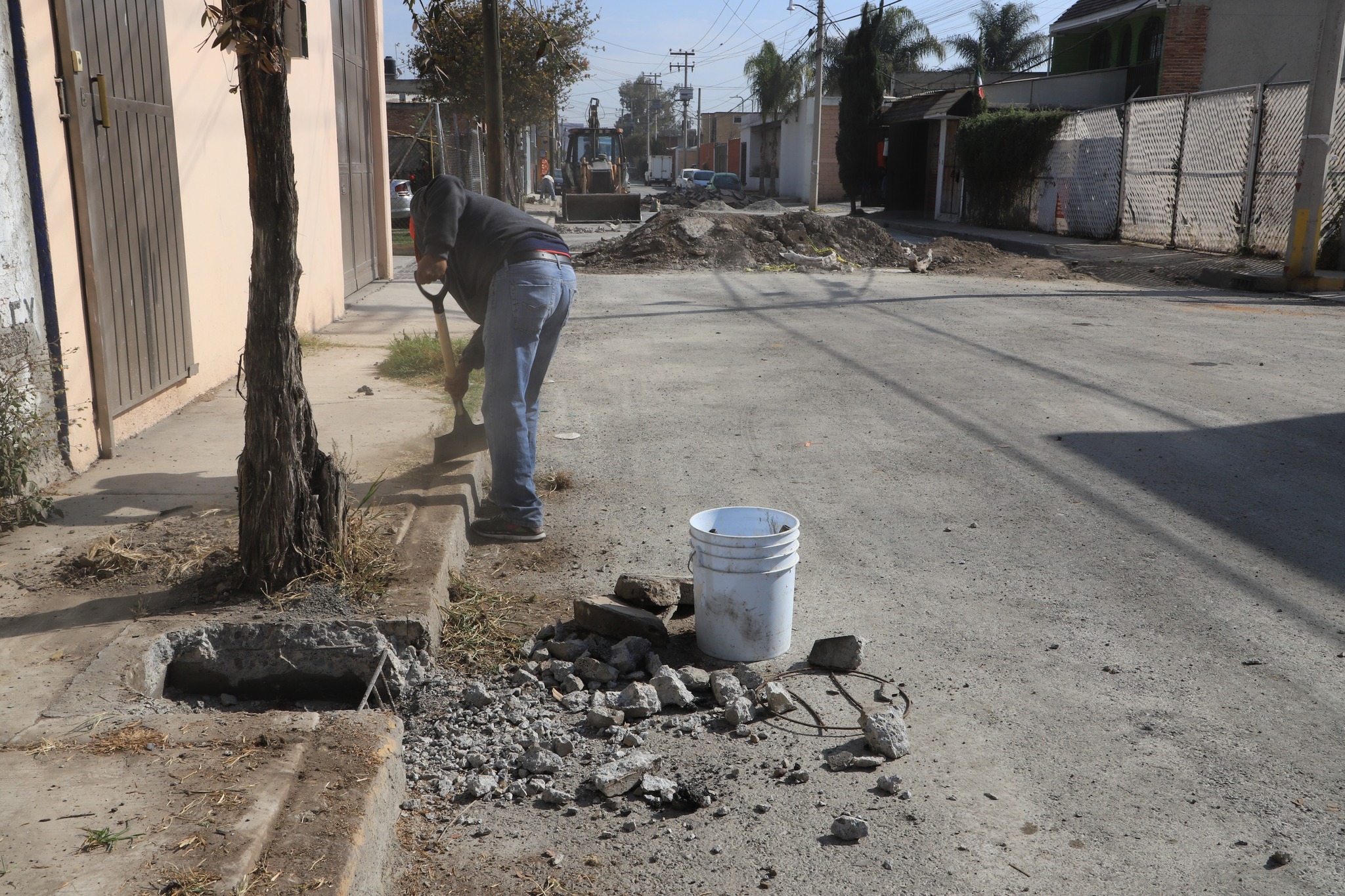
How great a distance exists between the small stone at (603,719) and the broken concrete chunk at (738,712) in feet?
1.06

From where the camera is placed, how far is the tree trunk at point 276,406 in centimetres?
344

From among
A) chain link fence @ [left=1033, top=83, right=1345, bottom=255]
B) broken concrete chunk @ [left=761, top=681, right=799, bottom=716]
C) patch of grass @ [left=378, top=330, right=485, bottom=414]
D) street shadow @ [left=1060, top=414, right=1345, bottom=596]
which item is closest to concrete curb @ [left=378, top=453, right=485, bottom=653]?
broken concrete chunk @ [left=761, top=681, right=799, bottom=716]

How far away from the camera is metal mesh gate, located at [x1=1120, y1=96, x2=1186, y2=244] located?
2033cm

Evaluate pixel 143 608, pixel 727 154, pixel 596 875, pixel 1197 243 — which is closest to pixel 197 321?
pixel 143 608

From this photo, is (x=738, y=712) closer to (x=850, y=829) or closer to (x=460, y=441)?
(x=850, y=829)

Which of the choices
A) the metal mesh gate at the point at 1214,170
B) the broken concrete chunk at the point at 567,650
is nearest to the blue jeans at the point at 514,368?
the broken concrete chunk at the point at 567,650

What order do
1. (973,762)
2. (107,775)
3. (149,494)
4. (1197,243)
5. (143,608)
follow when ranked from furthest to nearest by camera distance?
(1197,243), (149,494), (143,608), (973,762), (107,775)

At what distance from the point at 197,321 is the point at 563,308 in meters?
3.37

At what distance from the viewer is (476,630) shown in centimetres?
378

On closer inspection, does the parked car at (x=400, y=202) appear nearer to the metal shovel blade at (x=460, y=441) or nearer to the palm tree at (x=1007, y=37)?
the metal shovel blade at (x=460, y=441)

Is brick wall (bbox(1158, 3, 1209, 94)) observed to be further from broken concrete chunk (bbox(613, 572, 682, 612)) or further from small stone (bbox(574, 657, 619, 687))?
small stone (bbox(574, 657, 619, 687))

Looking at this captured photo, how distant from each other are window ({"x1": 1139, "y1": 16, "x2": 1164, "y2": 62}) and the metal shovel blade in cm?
3122

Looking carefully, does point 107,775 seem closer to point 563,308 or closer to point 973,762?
point 973,762

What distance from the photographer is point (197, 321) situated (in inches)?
275
